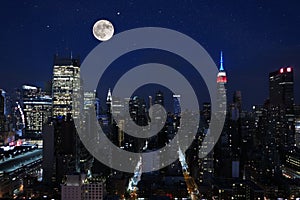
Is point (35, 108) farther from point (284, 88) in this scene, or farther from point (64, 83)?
point (284, 88)

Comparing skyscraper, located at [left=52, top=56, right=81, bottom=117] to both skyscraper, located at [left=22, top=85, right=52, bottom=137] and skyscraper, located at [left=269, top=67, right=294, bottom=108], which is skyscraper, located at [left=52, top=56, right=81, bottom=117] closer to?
skyscraper, located at [left=22, top=85, right=52, bottom=137]

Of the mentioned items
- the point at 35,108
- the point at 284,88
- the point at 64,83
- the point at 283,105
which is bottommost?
the point at 283,105

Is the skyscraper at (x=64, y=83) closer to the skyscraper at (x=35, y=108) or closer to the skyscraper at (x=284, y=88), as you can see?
the skyscraper at (x=35, y=108)

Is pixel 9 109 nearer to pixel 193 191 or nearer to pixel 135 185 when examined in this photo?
pixel 135 185

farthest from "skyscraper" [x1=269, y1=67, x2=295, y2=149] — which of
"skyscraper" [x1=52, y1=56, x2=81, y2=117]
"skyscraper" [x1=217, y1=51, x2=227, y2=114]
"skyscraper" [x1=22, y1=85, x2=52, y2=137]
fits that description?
"skyscraper" [x1=22, y1=85, x2=52, y2=137]

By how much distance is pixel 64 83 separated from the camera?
13570 millimetres

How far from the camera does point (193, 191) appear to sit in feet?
16.5

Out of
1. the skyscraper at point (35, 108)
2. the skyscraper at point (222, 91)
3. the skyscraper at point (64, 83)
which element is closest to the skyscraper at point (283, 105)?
the skyscraper at point (222, 91)

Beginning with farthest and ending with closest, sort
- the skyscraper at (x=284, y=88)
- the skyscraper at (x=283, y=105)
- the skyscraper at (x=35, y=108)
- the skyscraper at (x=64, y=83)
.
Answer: the skyscraper at (x=35, y=108) < the skyscraper at (x=64, y=83) < the skyscraper at (x=284, y=88) < the skyscraper at (x=283, y=105)

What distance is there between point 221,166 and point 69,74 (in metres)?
9.20

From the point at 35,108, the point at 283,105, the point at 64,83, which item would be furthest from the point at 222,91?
the point at 35,108

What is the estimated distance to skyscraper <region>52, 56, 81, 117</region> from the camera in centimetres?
1307

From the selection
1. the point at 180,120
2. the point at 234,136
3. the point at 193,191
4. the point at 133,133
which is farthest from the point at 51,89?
the point at 193,191

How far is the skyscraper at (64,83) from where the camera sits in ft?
42.9
